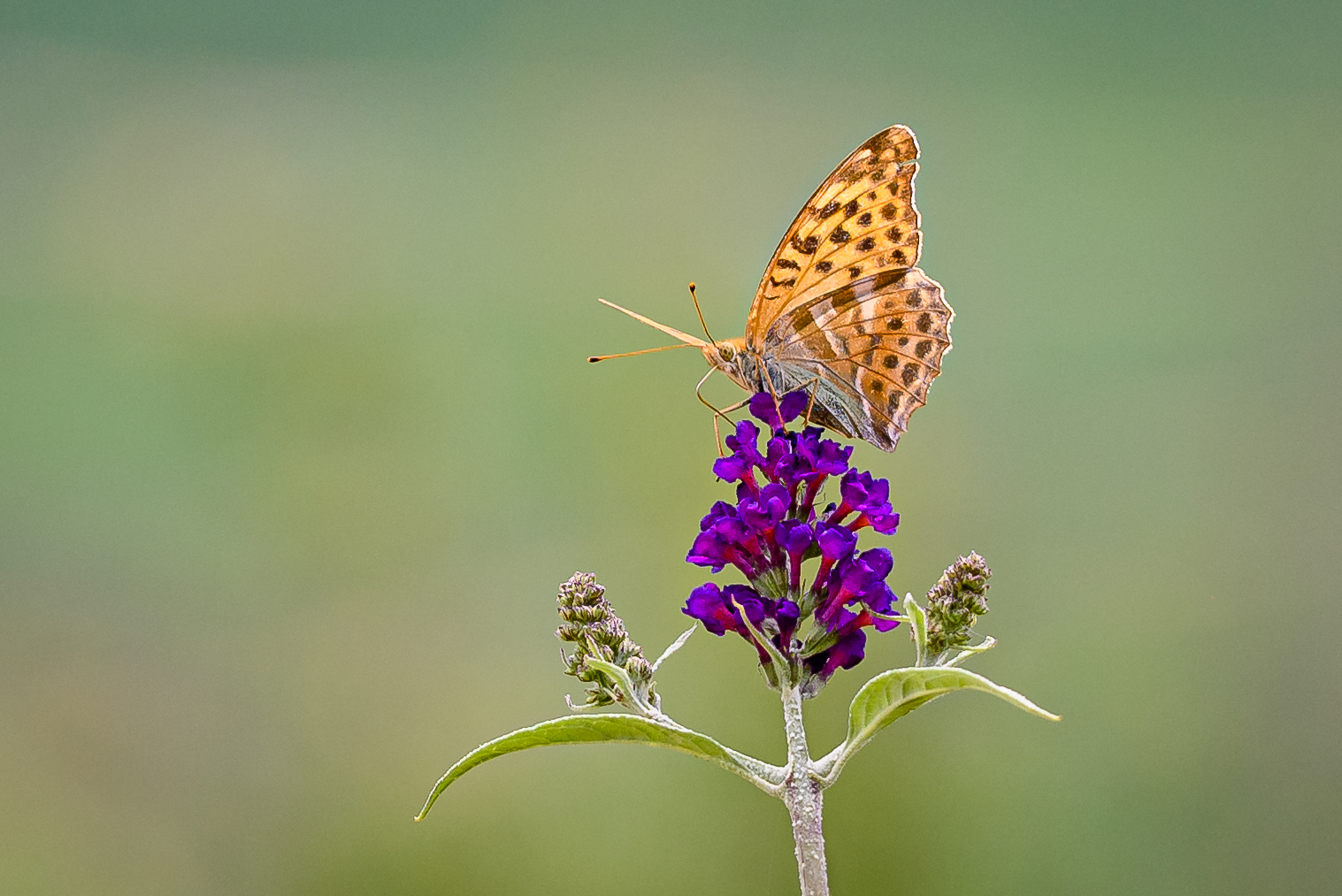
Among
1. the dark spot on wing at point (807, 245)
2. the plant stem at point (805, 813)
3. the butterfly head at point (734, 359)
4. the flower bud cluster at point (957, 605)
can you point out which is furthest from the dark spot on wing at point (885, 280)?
the plant stem at point (805, 813)

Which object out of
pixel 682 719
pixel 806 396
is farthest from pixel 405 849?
pixel 806 396

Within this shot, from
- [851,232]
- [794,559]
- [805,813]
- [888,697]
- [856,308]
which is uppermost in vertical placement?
[851,232]

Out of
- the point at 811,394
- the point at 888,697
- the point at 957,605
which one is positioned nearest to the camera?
the point at 888,697

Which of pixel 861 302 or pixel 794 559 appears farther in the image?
pixel 861 302

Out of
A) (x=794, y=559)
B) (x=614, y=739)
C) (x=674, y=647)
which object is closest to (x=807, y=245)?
(x=794, y=559)

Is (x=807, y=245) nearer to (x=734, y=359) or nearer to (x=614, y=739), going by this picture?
(x=734, y=359)

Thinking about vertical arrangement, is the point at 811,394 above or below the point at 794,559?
above

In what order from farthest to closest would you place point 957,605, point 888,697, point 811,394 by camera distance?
1. point 811,394
2. point 957,605
3. point 888,697
